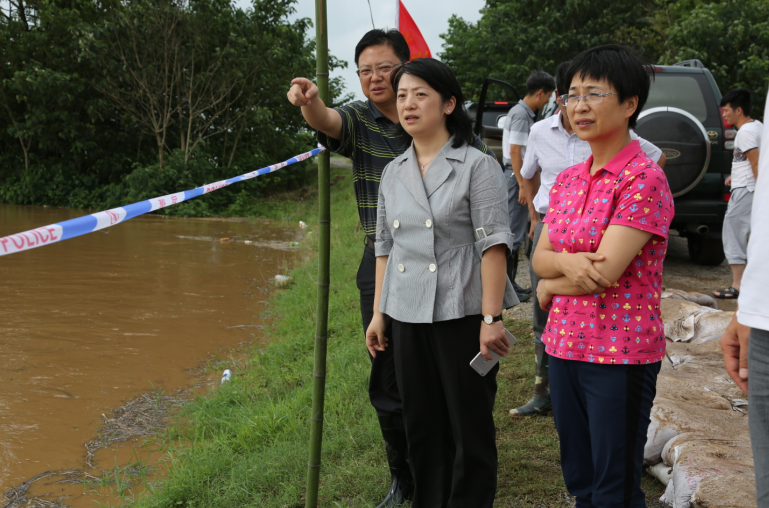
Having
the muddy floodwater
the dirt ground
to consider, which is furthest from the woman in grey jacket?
the dirt ground

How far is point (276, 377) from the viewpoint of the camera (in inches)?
190

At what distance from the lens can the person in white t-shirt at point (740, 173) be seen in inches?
214

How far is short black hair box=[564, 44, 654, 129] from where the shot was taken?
205 centimetres

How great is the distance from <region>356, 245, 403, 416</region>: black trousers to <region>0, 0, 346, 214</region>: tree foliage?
50.7 feet

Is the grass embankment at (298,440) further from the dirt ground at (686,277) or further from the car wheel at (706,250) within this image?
the car wheel at (706,250)

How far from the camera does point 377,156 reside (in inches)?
109

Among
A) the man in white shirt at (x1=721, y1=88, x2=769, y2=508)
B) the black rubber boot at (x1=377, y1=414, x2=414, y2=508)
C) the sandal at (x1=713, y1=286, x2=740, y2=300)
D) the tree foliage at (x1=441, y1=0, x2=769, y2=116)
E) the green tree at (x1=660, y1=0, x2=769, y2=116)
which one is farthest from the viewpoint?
the tree foliage at (x1=441, y1=0, x2=769, y2=116)

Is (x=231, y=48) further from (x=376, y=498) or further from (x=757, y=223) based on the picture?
(x=757, y=223)

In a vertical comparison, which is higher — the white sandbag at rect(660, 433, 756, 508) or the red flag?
the red flag

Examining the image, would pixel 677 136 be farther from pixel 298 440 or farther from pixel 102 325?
pixel 102 325

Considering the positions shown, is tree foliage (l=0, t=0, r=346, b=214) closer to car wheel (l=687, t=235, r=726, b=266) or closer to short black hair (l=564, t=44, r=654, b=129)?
car wheel (l=687, t=235, r=726, b=266)

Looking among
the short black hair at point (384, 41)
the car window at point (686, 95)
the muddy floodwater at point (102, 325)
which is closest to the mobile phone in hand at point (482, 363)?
the short black hair at point (384, 41)

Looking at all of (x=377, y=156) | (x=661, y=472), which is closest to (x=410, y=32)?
(x=377, y=156)

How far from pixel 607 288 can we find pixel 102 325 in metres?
5.48
